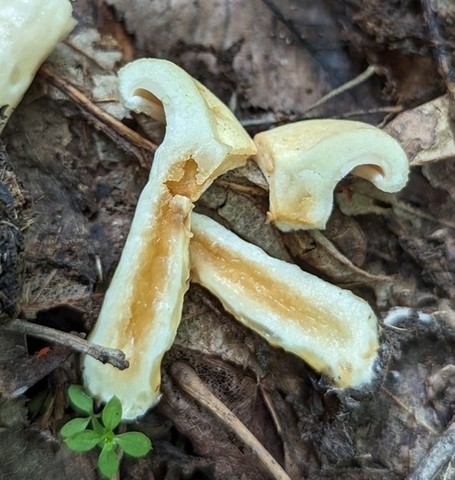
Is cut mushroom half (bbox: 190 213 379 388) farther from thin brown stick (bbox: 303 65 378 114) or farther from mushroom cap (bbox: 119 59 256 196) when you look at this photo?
thin brown stick (bbox: 303 65 378 114)

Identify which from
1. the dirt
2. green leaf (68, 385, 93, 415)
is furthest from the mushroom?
green leaf (68, 385, 93, 415)

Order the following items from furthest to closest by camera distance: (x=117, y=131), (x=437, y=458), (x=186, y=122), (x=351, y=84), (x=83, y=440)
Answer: (x=351, y=84), (x=117, y=131), (x=437, y=458), (x=186, y=122), (x=83, y=440)

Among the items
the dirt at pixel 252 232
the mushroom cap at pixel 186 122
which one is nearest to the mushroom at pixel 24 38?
the dirt at pixel 252 232

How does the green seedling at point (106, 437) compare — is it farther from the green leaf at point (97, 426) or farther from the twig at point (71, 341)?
the twig at point (71, 341)

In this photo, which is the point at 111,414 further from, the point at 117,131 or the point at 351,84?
the point at 351,84

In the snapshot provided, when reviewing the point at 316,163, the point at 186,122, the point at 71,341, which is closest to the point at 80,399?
the point at 71,341
